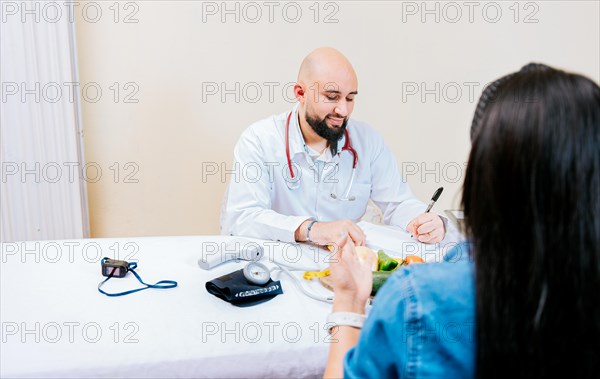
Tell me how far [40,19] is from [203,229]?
1342 mm

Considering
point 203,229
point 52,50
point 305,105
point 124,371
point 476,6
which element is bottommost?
point 203,229

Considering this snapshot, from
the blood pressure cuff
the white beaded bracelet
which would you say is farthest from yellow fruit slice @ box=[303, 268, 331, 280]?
the white beaded bracelet

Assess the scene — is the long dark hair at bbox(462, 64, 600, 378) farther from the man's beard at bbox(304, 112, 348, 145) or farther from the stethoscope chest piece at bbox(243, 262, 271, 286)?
the man's beard at bbox(304, 112, 348, 145)

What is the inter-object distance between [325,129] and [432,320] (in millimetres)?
1455

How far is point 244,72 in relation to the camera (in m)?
2.81

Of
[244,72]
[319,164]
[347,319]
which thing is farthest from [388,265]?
[244,72]

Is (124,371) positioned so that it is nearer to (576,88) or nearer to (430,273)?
(430,273)

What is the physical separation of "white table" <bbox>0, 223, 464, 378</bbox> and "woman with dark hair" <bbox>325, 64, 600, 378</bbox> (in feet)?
1.63

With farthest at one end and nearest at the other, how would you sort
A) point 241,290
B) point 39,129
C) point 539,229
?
point 39,129 → point 241,290 → point 539,229

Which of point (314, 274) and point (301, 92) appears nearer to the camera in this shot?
point (314, 274)

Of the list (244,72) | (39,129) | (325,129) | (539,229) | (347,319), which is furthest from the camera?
(244,72)

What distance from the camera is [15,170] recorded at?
8.50 ft

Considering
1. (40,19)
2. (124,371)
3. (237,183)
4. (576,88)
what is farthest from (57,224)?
(576,88)

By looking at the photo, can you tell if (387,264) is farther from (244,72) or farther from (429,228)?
(244,72)
